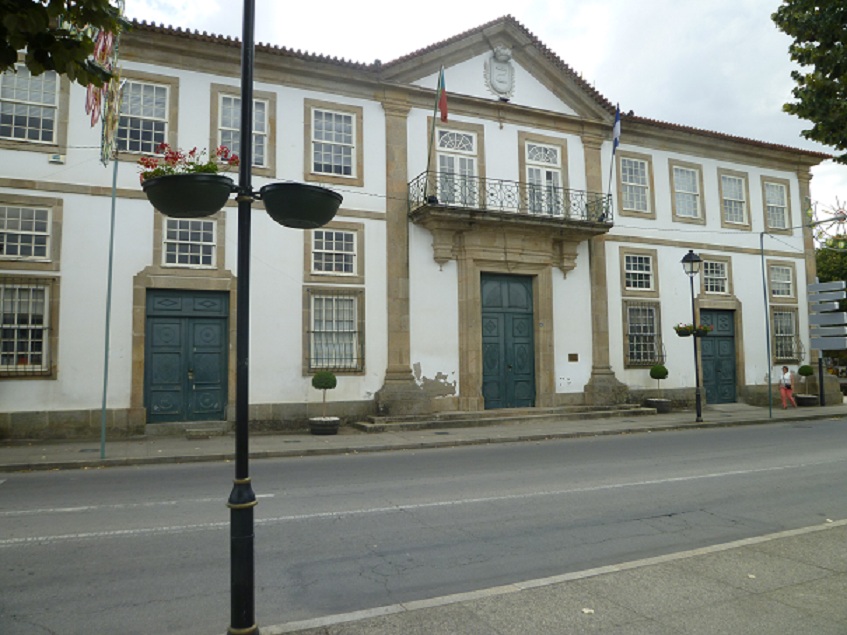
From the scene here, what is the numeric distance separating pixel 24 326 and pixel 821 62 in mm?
14905

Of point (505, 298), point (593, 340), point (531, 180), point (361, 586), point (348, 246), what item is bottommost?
point (361, 586)

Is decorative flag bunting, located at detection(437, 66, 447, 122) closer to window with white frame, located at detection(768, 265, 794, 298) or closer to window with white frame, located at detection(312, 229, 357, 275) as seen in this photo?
window with white frame, located at detection(312, 229, 357, 275)

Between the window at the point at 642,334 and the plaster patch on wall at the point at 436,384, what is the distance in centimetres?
652

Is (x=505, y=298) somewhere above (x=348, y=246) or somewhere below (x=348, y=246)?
below

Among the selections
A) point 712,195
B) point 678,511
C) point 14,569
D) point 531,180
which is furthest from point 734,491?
point 712,195

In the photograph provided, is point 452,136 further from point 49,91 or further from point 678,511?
point 678,511

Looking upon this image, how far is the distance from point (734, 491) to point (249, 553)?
7.07m

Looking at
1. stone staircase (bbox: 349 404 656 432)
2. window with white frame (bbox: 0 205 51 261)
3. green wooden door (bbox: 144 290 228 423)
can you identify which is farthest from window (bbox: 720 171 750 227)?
window with white frame (bbox: 0 205 51 261)

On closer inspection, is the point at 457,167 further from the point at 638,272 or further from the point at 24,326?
the point at 24,326

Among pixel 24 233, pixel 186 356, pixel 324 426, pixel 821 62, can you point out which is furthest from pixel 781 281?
pixel 24 233

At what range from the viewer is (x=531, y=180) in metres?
19.7

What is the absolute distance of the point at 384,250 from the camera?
17297mm

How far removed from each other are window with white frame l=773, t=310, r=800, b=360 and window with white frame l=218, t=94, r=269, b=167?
64.0 ft

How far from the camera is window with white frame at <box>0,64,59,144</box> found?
1402 centimetres
